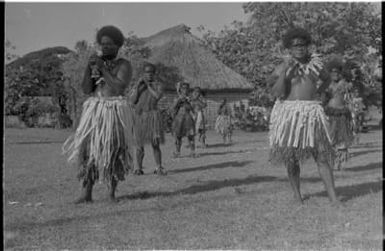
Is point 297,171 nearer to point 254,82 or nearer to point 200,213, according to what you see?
point 200,213

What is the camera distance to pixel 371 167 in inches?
350

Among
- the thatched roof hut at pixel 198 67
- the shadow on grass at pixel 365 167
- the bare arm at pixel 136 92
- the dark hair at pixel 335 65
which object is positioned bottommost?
the shadow on grass at pixel 365 167

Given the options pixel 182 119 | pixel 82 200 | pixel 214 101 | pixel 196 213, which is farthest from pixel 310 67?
pixel 214 101

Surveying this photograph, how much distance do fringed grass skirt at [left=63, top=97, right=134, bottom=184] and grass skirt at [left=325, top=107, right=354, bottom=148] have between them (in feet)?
11.3

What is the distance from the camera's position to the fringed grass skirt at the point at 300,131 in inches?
203

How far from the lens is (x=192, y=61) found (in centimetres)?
2697

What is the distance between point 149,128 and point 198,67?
62.4 feet

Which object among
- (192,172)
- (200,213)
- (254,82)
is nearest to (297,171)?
(200,213)

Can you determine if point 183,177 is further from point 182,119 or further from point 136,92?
point 182,119

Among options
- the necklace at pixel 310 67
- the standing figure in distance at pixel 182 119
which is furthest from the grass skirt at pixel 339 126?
the standing figure in distance at pixel 182 119

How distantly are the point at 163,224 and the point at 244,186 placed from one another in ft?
8.04

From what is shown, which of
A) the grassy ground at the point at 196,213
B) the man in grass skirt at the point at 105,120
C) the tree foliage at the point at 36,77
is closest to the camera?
the grassy ground at the point at 196,213

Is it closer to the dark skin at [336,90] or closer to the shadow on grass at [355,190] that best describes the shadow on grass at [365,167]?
the dark skin at [336,90]

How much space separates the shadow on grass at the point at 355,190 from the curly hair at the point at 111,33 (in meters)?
2.53
